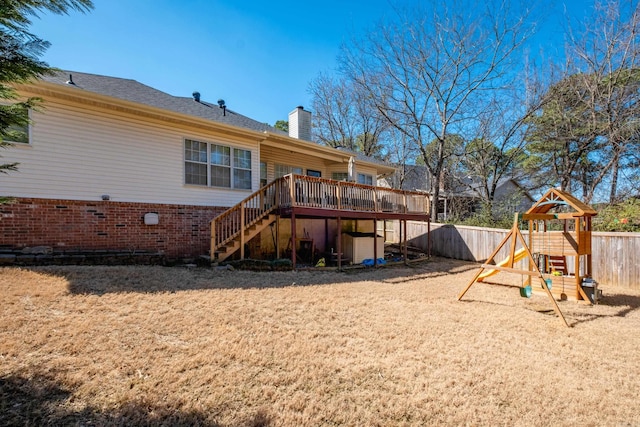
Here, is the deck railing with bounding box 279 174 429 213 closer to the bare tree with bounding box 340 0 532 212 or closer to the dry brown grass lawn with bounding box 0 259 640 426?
the dry brown grass lawn with bounding box 0 259 640 426

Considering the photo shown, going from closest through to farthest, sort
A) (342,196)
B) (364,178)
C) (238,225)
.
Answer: (238,225) < (342,196) < (364,178)

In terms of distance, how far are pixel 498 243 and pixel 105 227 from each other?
1327 cm

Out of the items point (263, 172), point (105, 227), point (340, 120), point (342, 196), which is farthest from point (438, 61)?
point (105, 227)

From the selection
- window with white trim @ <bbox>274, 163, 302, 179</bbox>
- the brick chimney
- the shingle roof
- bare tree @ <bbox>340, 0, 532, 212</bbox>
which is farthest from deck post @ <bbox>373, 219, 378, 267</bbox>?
bare tree @ <bbox>340, 0, 532, 212</bbox>

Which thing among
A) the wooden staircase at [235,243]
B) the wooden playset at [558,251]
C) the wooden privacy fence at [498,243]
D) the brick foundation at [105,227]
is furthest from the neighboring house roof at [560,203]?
the brick foundation at [105,227]

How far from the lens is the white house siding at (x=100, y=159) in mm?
7082

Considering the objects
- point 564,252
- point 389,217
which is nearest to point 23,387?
point 564,252

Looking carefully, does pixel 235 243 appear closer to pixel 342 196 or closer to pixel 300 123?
pixel 342 196

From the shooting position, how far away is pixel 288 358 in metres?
3.49

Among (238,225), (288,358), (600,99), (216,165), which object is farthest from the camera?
(600,99)

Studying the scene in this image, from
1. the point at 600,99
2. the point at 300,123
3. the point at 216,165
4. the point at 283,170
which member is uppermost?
the point at 600,99

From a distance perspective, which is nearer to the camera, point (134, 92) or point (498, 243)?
point (134, 92)

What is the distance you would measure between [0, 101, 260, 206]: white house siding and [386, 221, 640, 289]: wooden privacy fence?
33.9 ft

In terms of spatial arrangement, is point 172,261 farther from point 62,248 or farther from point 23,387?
point 23,387
